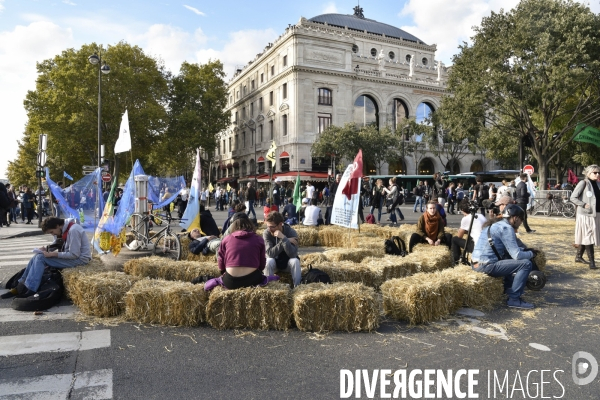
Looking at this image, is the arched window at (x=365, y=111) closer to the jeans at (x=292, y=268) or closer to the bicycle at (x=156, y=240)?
the bicycle at (x=156, y=240)

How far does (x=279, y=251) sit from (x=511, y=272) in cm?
326

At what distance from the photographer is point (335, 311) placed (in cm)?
498

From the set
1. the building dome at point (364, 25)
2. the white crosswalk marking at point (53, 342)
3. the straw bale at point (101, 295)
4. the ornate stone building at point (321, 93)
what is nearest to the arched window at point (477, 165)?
the ornate stone building at point (321, 93)

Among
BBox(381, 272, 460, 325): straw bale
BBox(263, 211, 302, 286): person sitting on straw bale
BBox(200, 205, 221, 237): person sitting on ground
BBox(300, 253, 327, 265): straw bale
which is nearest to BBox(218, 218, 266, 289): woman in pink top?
BBox(263, 211, 302, 286): person sitting on straw bale

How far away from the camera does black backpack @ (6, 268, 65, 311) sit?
5883mm

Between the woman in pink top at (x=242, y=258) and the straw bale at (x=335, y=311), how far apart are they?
0.68m

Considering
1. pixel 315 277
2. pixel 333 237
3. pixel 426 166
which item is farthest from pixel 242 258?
pixel 426 166

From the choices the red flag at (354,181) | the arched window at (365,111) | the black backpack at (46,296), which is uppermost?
the arched window at (365,111)

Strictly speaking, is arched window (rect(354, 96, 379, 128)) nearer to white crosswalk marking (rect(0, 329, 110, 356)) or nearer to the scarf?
the scarf

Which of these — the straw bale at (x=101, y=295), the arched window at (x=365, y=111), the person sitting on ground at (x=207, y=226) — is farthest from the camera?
the arched window at (x=365, y=111)

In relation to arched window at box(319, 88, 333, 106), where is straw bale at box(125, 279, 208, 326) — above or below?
below

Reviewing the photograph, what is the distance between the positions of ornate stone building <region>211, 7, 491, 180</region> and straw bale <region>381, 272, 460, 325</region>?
42.1 metres

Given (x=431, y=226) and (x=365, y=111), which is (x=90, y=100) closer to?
(x=365, y=111)

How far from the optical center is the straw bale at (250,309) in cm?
504
